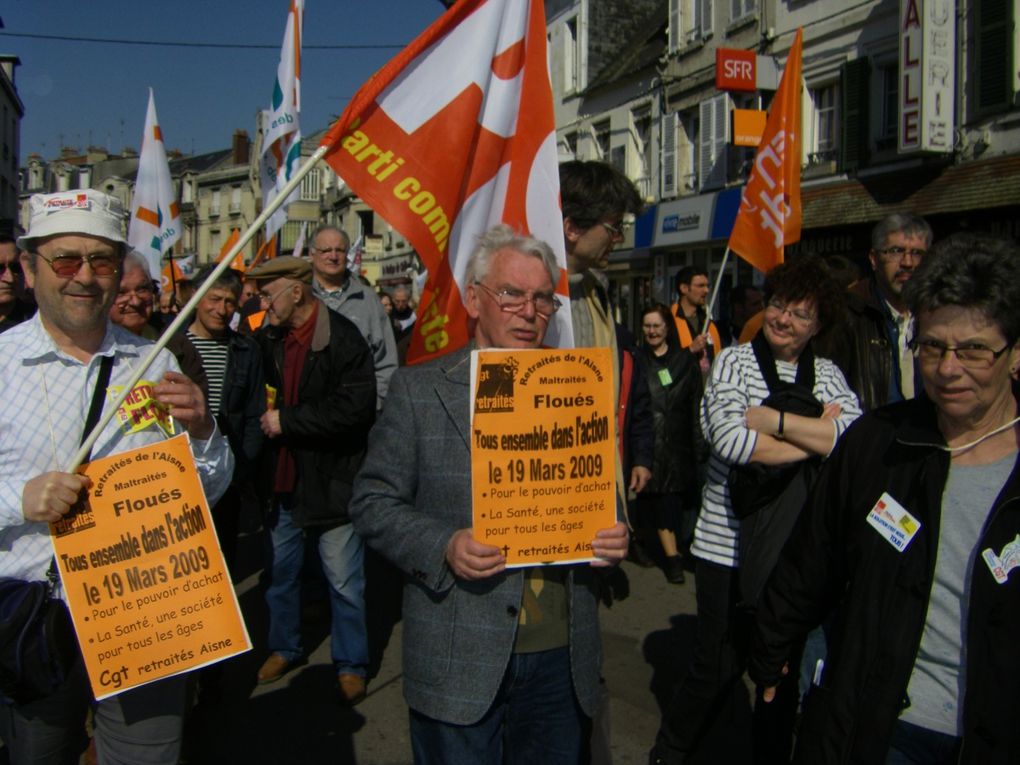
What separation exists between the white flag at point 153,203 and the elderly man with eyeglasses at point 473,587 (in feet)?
18.8

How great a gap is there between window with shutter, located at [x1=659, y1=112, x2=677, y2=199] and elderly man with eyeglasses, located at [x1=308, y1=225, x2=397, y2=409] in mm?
17562

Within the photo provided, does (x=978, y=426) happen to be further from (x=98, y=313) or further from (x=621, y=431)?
(x=98, y=313)

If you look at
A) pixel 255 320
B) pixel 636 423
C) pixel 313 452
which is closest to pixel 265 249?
pixel 255 320

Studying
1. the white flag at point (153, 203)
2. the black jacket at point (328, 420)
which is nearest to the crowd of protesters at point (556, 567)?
the black jacket at point (328, 420)

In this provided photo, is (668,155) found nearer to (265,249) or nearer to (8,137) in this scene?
(265,249)

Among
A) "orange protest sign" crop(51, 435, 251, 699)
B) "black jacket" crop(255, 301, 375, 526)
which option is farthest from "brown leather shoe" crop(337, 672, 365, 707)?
"orange protest sign" crop(51, 435, 251, 699)

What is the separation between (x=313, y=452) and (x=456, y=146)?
2162 millimetres

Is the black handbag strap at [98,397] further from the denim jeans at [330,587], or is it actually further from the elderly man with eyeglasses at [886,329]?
the elderly man with eyeglasses at [886,329]

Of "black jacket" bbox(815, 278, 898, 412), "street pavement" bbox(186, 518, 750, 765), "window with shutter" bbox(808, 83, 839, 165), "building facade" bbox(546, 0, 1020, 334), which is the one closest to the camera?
"black jacket" bbox(815, 278, 898, 412)

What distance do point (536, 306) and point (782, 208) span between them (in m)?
4.74

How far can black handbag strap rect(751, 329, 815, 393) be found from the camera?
3367mm

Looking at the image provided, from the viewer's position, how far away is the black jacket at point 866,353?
3.78 m

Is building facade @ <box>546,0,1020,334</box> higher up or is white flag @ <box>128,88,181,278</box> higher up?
building facade @ <box>546,0,1020,334</box>

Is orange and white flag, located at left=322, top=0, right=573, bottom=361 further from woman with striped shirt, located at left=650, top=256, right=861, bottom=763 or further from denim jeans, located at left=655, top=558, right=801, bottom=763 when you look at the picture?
Answer: denim jeans, located at left=655, top=558, right=801, bottom=763
